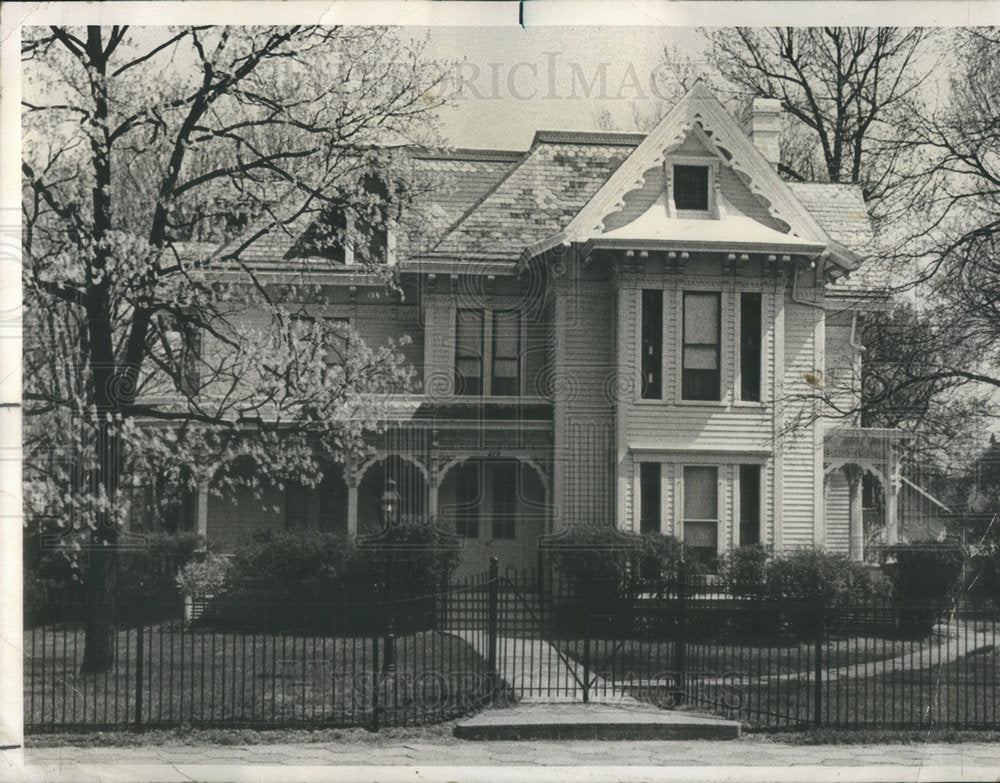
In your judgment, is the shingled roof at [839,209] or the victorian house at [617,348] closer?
the victorian house at [617,348]

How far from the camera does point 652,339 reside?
14.0 m

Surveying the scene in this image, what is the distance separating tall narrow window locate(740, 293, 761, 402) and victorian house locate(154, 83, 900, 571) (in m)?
0.03

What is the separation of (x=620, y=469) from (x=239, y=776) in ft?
18.6

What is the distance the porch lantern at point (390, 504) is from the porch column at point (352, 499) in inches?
11.8

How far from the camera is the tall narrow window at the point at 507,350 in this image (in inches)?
506

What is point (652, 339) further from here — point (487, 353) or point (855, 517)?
point (855, 517)

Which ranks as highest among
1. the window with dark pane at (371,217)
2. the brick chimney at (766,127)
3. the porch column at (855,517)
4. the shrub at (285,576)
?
the brick chimney at (766,127)

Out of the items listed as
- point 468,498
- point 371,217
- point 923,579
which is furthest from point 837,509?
point 371,217

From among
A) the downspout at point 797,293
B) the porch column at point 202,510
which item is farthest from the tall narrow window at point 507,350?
the downspout at point 797,293

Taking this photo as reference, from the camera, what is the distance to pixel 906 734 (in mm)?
11234

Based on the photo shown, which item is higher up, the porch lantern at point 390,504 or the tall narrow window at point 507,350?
the tall narrow window at point 507,350

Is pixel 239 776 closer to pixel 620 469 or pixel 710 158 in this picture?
pixel 620 469

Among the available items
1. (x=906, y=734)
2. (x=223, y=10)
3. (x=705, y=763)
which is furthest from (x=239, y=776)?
(x=223, y=10)

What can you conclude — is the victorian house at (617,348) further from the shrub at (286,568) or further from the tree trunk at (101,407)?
the tree trunk at (101,407)
